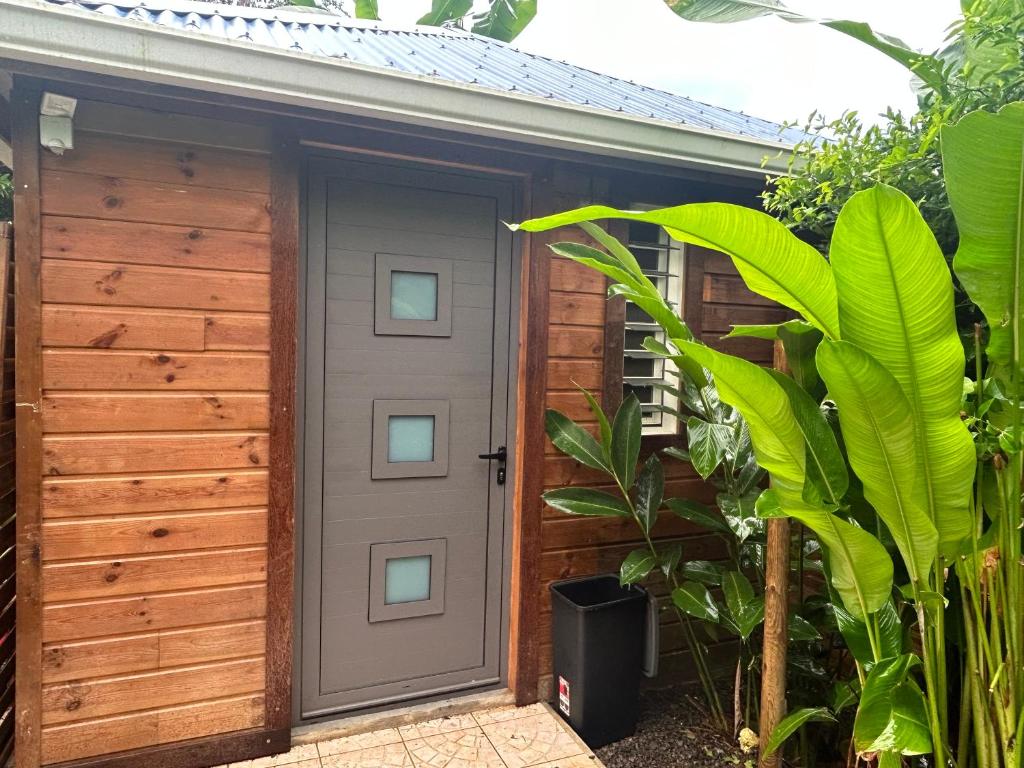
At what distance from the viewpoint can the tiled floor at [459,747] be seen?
7.30 feet

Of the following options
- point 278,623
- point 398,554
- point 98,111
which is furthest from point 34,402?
point 398,554

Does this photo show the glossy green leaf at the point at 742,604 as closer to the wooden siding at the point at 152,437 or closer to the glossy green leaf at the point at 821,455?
the glossy green leaf at the point at 821,455

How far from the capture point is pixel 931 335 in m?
1.19

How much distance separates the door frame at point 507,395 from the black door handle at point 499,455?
0.07ft

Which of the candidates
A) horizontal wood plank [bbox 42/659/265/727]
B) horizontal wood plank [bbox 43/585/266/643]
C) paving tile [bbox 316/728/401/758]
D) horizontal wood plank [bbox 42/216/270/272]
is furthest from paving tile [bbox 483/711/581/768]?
horizontal wood plank [bbox 42/216/270/272]

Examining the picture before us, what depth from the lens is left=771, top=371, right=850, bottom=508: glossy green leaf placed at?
1.41 meters

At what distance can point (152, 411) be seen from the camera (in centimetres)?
209

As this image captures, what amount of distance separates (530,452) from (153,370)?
136cm

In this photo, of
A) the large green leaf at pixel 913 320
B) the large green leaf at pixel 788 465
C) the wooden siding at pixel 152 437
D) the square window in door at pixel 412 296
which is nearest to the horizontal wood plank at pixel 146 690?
the wooden siding at pixel 152 437

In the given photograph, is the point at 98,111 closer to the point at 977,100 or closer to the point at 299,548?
the point at 299,548

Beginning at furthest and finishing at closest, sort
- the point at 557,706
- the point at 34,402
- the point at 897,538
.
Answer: the point at 557,706, the point at 34,402, the point at 897,538

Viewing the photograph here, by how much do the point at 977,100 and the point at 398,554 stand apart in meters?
2.25

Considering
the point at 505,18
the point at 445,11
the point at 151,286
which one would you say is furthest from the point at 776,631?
the point at 445,11

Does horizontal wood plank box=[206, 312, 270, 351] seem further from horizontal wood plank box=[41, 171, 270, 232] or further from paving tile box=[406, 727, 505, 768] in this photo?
paving tile box=[406, 727, 505, 768]
